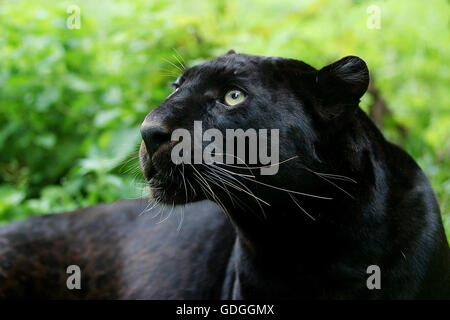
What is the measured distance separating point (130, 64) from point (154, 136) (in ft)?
9.70

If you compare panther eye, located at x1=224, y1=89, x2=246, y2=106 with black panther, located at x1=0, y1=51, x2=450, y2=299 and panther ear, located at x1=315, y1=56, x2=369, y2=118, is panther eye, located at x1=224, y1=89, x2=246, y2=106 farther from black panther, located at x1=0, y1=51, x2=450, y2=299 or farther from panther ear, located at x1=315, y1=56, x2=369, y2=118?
panther ear, located at x1=315, y1=56, x2=369, y2=118

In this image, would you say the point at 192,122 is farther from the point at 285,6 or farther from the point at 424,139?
the point at 285,6

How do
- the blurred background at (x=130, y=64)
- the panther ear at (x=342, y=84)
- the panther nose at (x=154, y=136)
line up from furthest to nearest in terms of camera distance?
the blurred background at (x=130, y=64), the panther ear at (x=342, y=84), the panther nose at (x=154, y=136)

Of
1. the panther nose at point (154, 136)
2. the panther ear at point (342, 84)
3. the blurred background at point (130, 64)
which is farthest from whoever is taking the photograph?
the blurred background at point (130, 64)

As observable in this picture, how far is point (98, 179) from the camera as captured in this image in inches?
158

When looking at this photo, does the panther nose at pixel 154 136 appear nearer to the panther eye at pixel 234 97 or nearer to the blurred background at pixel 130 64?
the panther eye at pixel 234 97

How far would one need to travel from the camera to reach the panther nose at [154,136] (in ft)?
6.24

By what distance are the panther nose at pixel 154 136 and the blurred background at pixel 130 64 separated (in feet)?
7.34

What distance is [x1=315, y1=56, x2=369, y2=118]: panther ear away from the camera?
2.01m

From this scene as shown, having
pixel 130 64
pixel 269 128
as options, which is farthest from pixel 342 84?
pixel 130 64

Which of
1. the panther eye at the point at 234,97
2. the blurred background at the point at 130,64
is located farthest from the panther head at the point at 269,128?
the blurred background at the point at 130,64

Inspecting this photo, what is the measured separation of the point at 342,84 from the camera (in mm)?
2043

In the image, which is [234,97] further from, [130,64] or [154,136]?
[130,64]

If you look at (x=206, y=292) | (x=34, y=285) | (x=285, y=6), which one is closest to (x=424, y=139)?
(x=285, y=6)
